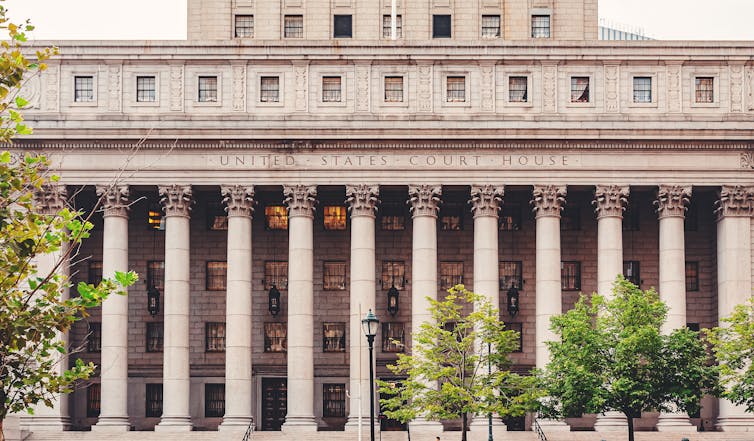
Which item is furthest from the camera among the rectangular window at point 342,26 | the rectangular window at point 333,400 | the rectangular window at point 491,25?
the rectangular window at point 491,25

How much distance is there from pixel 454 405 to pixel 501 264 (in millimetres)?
14893

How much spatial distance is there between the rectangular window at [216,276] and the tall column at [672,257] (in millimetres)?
23756

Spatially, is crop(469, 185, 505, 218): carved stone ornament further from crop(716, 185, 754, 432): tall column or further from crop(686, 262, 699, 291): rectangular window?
crop(686, 262, 699, 291): rectangular window

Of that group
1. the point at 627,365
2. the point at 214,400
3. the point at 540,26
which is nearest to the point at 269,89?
the point at 214,400

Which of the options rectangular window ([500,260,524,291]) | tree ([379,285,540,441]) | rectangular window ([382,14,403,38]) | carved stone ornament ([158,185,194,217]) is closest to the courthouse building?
carved stone ornament ([158,185,194,217])

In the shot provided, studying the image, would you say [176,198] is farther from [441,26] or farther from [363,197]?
[441,26]

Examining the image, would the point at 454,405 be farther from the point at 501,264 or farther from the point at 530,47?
the point at 530,47

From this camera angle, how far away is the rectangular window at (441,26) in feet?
251

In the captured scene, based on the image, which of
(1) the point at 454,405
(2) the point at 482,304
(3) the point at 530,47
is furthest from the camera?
(3) the point at 530,47

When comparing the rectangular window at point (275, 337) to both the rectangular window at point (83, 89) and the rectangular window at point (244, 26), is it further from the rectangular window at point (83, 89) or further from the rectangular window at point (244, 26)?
the rectangular window at point (244, 26)

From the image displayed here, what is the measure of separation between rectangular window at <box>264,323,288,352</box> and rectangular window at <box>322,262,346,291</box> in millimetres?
3325

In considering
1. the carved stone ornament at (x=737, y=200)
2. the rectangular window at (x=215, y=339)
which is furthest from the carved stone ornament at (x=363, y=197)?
the carved stone ornament at (x=737, y=200)

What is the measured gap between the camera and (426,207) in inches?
2625

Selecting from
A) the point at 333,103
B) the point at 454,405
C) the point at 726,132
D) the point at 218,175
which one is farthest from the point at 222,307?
the point at 726,132
